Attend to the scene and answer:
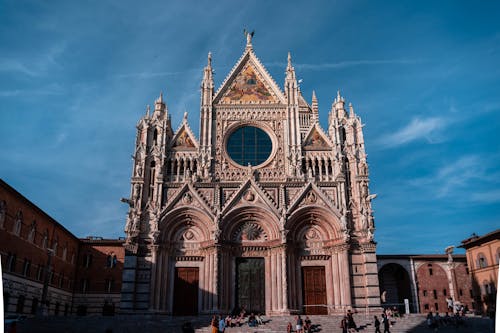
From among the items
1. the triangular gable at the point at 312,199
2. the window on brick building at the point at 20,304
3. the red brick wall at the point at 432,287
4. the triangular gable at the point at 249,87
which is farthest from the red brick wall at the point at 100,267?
the red brick wall at the point at 432,287

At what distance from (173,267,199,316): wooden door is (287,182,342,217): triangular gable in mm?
8315

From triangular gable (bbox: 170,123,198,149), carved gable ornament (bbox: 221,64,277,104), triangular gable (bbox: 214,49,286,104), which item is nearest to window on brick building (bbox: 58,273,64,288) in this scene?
triangular gable (bbox: 170,123,198,149)

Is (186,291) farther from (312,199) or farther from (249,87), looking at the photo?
(249,87)

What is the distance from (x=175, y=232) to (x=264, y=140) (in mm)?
9951

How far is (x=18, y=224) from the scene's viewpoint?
30.0 metres

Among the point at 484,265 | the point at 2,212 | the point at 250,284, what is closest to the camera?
the point at 2,212

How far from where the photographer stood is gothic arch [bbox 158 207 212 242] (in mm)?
29969

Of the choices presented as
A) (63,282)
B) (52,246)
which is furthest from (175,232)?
(63,282)

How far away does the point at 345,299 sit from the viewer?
92.1 feet

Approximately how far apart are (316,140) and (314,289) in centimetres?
1130

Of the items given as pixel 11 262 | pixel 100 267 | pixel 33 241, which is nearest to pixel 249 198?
pixel 11 262

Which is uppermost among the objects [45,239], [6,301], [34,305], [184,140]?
[184,140]

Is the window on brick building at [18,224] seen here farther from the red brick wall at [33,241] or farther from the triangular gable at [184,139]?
the triangular gable at [184,139]

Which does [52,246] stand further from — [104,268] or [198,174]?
[198,174]
